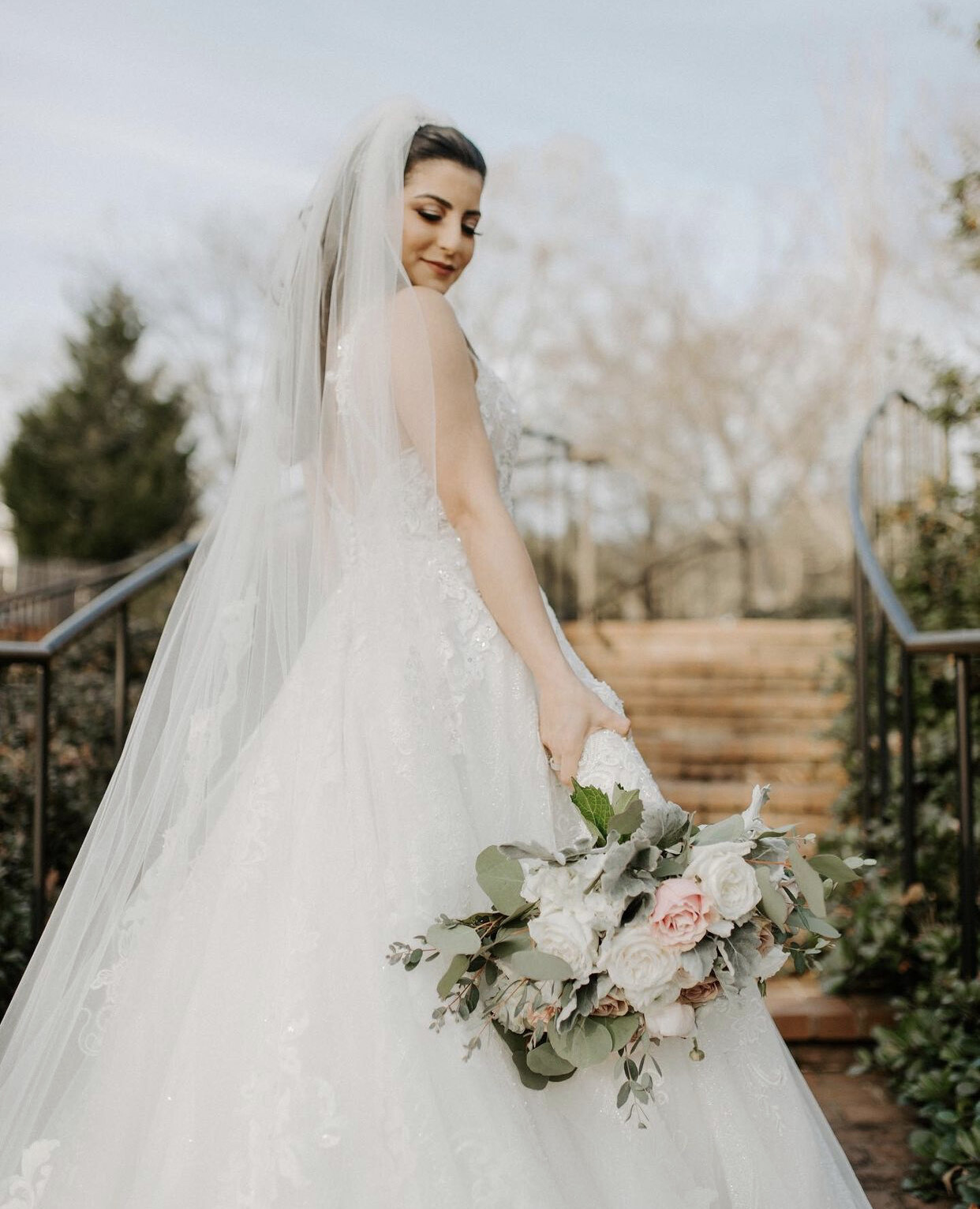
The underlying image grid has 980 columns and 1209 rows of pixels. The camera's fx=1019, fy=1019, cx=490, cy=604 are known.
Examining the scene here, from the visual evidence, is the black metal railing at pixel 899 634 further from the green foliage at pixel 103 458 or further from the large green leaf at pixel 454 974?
the green foliage at pixel 103 458

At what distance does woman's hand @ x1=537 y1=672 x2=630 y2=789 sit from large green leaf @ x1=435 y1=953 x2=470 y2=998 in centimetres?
34

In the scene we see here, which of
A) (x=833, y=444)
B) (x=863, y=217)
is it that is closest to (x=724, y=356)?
(x=833, y=444)

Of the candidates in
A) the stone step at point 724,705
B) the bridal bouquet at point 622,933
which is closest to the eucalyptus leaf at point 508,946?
the bridal bouquet at point 622,933

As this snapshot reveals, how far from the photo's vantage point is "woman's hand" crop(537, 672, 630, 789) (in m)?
1.56

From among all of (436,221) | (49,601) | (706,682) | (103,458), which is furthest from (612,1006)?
(103,458)

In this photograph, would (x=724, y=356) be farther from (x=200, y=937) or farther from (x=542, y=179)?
(x=200, y=937)

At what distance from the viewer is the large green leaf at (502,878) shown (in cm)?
134

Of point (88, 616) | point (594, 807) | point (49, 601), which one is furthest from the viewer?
point (49, 601)

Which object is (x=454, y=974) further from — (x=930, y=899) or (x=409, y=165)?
(x=930, y=899)

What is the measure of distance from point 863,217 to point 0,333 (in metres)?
18.3

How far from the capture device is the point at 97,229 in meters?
20.5

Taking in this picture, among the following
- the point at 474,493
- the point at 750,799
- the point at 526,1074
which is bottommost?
the point at 750,799

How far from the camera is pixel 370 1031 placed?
54.1 inches

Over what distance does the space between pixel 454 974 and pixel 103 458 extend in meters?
22.5
